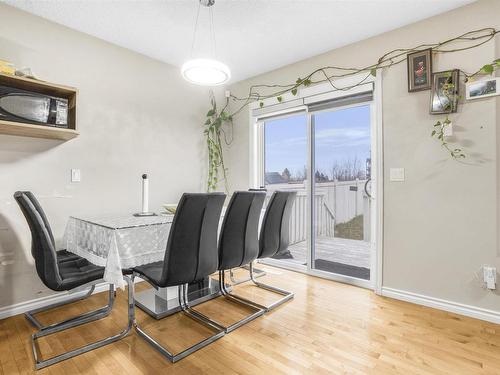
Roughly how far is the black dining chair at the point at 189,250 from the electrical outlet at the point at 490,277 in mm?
2004

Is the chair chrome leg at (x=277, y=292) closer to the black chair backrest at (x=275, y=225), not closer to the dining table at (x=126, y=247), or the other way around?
the black chair backrest at (x=275, y=225)

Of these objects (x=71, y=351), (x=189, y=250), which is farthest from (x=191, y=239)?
(x=71, y=351)

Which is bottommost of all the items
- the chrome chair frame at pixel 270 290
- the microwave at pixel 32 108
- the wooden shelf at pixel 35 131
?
the chrome chair frame at pixel 270 290

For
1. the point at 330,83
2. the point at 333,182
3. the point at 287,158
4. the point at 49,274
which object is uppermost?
the point at 330,83

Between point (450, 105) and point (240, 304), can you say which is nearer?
point (450, 105)

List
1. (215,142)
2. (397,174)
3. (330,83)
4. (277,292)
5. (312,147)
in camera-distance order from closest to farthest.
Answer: (397,174)
(277,292)
(330,83)
(312,147)
(215,142)

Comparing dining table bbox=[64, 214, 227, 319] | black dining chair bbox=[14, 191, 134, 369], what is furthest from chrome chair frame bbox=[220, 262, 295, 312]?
black dining chair bbox=[14, 191, 134, 369]

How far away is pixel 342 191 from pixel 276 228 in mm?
1005

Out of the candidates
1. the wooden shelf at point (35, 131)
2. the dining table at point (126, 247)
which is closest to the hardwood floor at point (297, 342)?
the dining table at point (126, 247)

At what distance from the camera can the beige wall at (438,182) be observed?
7.09 ft

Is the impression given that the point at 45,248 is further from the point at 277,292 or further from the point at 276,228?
the point at 277,292

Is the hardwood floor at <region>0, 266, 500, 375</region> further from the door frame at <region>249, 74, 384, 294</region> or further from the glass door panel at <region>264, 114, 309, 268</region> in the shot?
the glass door panel at <region>264, 114, 309, 268</region>


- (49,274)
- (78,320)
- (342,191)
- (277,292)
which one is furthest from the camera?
(342,191)

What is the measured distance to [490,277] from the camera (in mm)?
2125
